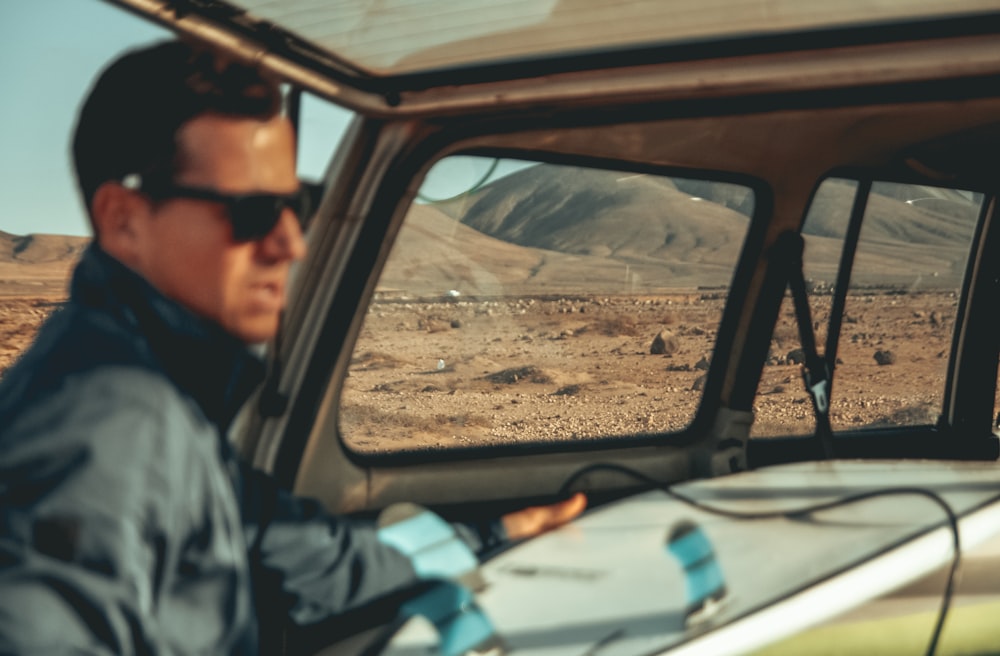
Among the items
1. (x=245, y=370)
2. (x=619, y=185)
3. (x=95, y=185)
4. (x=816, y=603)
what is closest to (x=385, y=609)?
(x=245, y=370)

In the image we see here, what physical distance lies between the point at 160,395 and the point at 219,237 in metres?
Answer: 0.40

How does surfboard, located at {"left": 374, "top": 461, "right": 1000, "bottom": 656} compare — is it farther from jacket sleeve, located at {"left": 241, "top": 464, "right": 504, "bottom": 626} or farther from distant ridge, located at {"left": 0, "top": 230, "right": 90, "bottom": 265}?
distant ridge, located at {"left": 0, "top": 230, "right": 90, "bottom": 265}

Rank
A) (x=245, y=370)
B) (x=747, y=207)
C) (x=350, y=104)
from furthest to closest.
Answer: (x=747, y=207) → (x=350, y=104) → (x=245, y=370)

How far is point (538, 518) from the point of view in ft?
8.29

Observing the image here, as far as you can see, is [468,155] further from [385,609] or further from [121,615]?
[121,615]

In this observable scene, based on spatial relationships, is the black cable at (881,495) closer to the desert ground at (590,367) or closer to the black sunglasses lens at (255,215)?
the desert ground at (590,367)

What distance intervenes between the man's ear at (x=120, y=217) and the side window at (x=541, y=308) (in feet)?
3.54

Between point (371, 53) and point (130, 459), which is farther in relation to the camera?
point (371, 53)

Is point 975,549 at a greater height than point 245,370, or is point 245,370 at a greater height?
point 245,370

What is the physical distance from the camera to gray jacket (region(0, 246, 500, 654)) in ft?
4.00

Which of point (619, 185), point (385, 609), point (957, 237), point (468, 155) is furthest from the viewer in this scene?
point (957, 237)

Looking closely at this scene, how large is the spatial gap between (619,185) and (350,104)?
1.01 meters

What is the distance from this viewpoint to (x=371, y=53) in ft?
7.30

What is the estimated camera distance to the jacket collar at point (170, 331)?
1.48m
